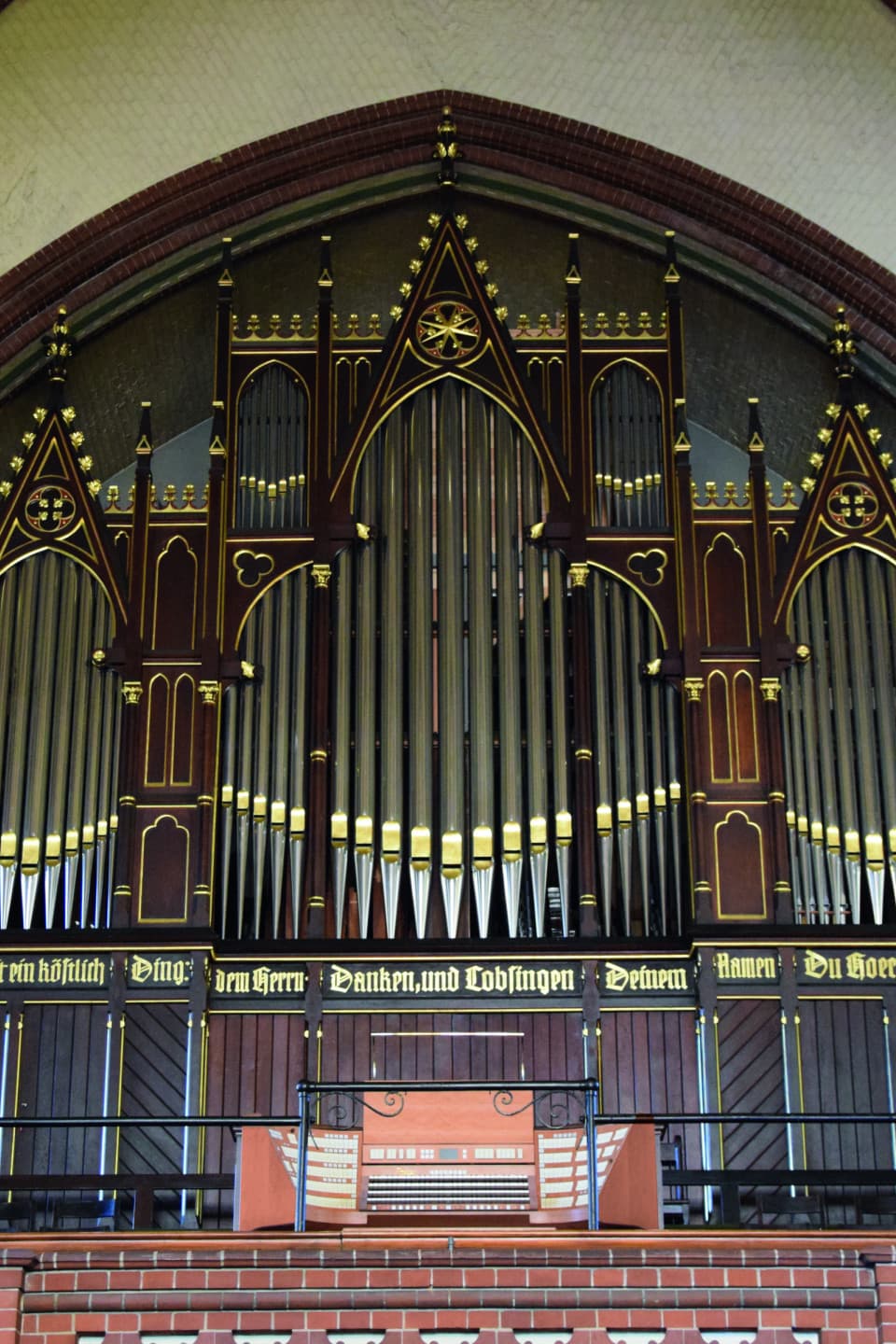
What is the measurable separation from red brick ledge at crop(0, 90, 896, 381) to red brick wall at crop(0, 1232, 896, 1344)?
9.91 m

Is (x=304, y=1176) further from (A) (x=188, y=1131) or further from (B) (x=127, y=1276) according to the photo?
(A) (x=188, y=1131)

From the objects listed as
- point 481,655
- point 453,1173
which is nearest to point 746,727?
point 481,655

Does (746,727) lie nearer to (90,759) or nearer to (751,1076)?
(751,1076)

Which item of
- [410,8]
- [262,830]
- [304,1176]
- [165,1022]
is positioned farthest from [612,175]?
[304,1176]

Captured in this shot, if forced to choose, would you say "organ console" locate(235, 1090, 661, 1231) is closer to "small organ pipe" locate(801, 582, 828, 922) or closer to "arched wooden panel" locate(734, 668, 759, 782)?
"small organ pipe" locate(801, 582, 828, 922)

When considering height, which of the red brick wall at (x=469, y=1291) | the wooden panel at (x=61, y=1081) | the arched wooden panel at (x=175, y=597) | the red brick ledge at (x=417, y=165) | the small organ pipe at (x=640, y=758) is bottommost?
the red brick wall at (x=469, y=1291)

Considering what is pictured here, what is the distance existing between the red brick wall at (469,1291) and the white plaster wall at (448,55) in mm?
10463

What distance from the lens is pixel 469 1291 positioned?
45.7 ft

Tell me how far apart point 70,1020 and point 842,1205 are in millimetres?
5764

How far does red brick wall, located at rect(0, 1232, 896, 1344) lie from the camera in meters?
13.9

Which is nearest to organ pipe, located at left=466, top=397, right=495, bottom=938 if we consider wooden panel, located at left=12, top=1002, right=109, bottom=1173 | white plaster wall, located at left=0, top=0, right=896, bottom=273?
wooden panel, located at left=12, top=1002, right=109, bottom=1173

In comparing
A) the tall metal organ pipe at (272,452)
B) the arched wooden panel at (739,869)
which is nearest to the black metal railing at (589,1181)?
the arched wooden panel at (739,869)

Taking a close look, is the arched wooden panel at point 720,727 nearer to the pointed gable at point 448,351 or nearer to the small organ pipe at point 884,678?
the small organ pipe at point 884,678

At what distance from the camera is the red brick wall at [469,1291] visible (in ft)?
45.5
